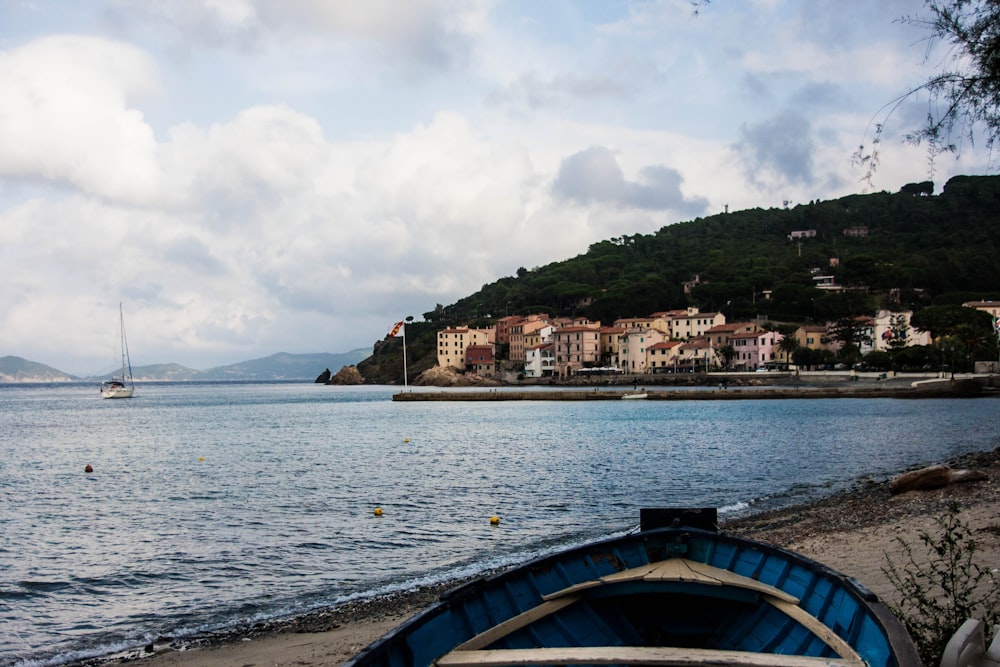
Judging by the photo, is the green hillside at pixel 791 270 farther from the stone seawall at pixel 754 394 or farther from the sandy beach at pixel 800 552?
the sandy beach at pixel 800 552

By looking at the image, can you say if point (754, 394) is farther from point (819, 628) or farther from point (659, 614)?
point (819, 628)

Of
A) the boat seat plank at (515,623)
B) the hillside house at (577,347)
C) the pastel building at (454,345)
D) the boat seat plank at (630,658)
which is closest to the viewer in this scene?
the boat seat plank at (630,658)

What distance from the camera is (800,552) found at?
12766 millimetres

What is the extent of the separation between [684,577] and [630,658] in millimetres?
1675

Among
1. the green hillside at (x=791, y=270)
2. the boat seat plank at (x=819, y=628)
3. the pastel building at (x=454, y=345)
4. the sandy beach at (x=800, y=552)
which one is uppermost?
the green hillside at (x=791, y=270)

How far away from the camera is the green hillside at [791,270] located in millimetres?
124312

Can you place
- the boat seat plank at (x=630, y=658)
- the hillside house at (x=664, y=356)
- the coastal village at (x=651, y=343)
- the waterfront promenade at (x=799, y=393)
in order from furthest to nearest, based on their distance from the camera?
the hillside house at (x=664, y=356) < the coastal village at (x=651, y=343) < the waterfront promenade at (x=799, y=393) < the boat seat plank at (x=630, y=658)

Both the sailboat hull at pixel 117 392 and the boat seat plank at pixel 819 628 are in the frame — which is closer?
the boat seat plank at pixel 819 628

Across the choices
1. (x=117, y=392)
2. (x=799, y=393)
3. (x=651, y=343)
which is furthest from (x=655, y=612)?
(x=117, y=392)

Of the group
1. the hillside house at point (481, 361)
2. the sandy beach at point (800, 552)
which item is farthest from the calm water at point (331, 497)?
the hillside house at point (481, 361)

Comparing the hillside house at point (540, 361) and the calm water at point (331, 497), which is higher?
the hillside house at point (540, 361)

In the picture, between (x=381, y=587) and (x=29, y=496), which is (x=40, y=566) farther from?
(x=29, y=496)

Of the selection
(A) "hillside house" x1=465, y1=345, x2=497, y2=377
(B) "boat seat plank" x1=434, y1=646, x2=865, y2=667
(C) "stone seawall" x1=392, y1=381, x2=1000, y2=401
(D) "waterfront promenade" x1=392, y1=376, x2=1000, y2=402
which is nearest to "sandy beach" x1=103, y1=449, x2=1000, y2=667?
(B) "boat seat plank" x1=434, y1=646, x2=865, y2=667

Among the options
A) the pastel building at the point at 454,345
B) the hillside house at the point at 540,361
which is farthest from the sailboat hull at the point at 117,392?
the hillside house at the point at 540,361
